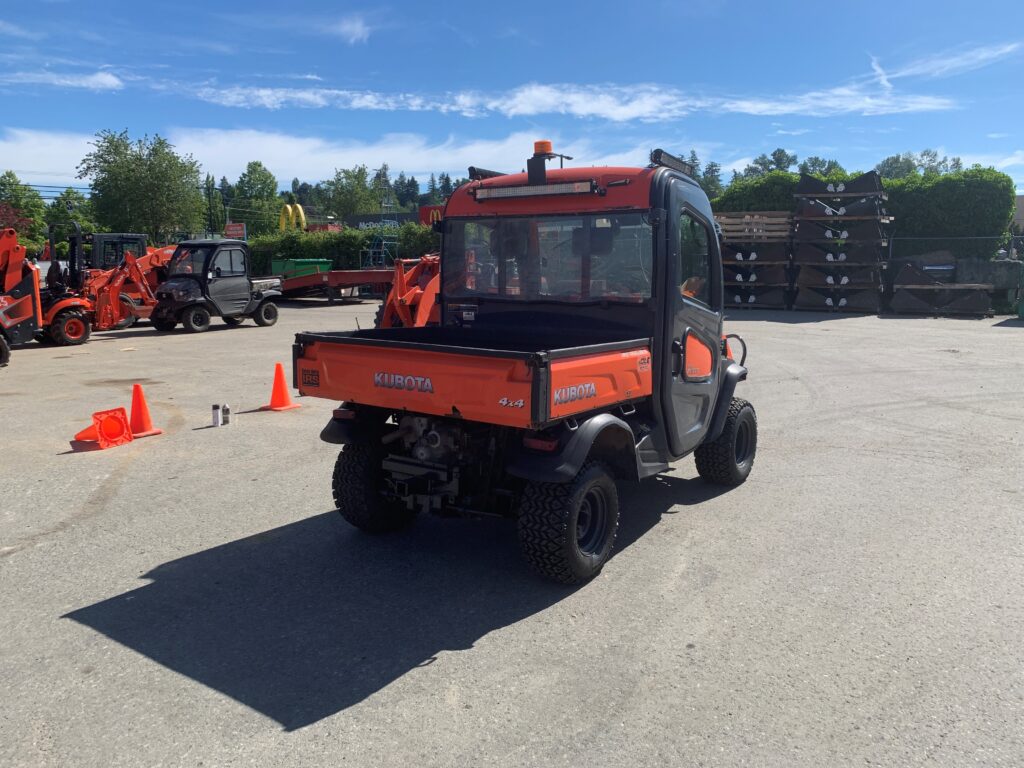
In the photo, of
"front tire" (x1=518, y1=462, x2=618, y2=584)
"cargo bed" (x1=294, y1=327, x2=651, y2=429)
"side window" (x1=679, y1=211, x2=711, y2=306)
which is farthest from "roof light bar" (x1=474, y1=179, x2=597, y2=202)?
"front tire" (x1=518, y1=462, x2=618, y2=584)

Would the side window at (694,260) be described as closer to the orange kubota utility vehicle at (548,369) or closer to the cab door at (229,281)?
the orange kubota utility vehicle at (548,369)

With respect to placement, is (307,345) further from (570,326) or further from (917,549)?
(917,549)

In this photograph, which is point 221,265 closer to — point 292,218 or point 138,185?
point 138,185

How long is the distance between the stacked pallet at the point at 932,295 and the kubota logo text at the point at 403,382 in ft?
75.8

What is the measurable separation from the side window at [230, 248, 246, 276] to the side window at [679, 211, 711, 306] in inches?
694

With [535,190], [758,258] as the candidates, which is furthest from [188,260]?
[758,258]

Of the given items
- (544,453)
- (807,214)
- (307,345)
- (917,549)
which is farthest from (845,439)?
(807,214)

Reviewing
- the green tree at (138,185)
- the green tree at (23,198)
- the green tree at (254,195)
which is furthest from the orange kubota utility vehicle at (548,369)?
the green tree at (254,195)

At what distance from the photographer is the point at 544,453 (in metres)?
4.39

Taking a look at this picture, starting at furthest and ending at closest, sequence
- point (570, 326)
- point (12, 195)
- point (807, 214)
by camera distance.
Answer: point (12, 195) < point (807, 214) < point (570, 326)

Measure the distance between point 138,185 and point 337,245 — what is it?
42.2 feet

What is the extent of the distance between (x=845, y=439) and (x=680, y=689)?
224 inches

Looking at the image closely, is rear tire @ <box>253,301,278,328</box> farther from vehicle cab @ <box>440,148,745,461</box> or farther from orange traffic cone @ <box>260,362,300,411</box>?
vehicle cab @ <box>440,148,745,461</box>

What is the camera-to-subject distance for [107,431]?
8039 millimetres
